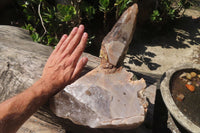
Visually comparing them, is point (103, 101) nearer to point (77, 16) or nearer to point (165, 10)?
point (77, 16)

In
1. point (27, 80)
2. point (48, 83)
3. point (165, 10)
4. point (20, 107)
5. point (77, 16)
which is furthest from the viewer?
point (165, 10)

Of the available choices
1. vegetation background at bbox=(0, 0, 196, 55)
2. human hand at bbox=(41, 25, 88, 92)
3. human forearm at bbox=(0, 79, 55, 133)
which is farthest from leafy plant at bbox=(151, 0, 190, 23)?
human forearm at bbox=(0, 79, 55, 133)

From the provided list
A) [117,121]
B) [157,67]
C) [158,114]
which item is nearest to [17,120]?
[117,121]

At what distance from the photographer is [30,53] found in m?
1.84

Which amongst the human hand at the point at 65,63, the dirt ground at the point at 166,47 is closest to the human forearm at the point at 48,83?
the human hand at the point at 65,63

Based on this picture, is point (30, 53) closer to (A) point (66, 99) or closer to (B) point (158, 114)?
(A) point (66, 99)

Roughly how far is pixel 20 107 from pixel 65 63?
2.03 ft

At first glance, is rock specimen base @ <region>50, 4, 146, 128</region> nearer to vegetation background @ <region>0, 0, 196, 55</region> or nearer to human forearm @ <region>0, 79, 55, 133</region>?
human forearm @ <region>0, 79, 55, 133</region>

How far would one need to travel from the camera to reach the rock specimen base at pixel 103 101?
1160mm

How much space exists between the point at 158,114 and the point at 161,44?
73.1 inches

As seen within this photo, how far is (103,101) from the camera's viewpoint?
1.25 m

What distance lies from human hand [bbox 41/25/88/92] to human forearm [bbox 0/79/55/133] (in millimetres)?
132

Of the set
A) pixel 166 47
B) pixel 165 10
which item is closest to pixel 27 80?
pixel 166 47

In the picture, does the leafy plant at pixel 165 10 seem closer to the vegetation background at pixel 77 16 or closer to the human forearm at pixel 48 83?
the vegetation background at pixel 77 16
